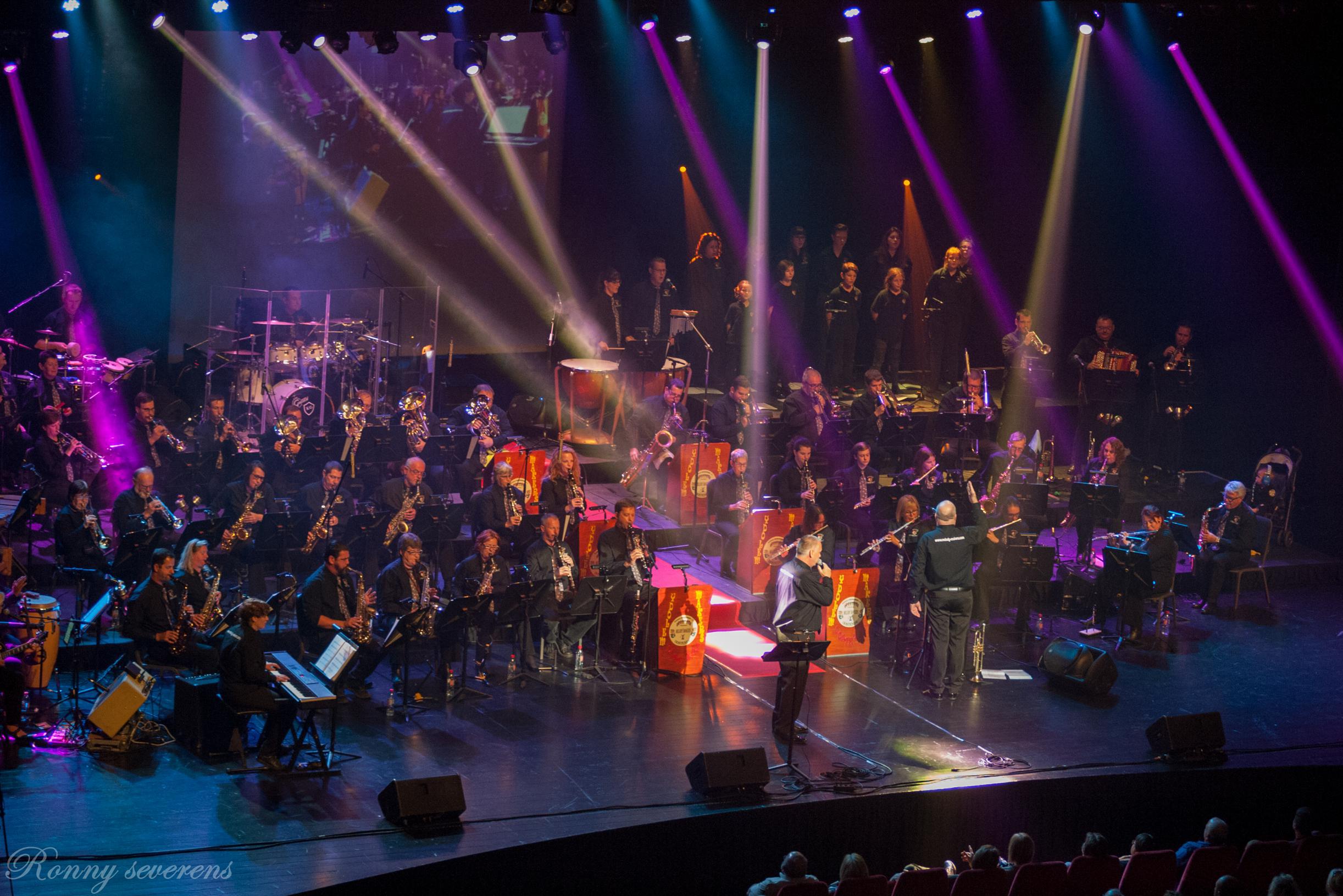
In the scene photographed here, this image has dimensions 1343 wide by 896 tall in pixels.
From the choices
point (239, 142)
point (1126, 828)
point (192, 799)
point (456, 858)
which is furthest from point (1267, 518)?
point (239, 142)

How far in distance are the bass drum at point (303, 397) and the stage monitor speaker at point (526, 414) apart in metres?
2.37

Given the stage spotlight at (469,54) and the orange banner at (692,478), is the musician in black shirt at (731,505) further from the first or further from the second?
the stage spotlight at (469,54)

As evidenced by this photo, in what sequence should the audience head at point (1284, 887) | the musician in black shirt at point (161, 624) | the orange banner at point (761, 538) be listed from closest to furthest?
the audience head at point (1284, 887) < the musician in black shirt at point (161, 624) < the orange banner at point (761, 538)

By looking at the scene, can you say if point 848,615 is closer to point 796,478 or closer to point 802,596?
point 802,596

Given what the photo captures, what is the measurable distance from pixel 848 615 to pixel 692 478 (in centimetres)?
299

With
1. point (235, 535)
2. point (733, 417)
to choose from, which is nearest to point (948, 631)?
point (733, 417)

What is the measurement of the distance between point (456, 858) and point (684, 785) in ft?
7.05

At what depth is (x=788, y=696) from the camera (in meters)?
11.4

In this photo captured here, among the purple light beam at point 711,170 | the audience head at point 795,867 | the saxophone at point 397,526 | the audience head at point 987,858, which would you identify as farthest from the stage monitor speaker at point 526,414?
the audience head at point 987,858

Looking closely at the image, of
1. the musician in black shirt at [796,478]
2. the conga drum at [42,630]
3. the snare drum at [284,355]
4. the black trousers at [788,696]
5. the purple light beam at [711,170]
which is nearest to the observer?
the conga drum at [42,630]

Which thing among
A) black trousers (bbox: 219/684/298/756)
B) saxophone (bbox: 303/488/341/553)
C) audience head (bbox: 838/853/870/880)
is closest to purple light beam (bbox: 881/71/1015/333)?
saxophone (bbox: 303/488/341/553)

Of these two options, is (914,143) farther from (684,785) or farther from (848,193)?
(684,785)

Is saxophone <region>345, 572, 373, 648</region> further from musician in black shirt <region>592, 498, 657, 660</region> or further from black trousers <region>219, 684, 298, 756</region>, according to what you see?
musician in black shirt <region>592, 498, 657, 660</region>

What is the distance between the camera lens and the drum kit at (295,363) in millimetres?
16609
